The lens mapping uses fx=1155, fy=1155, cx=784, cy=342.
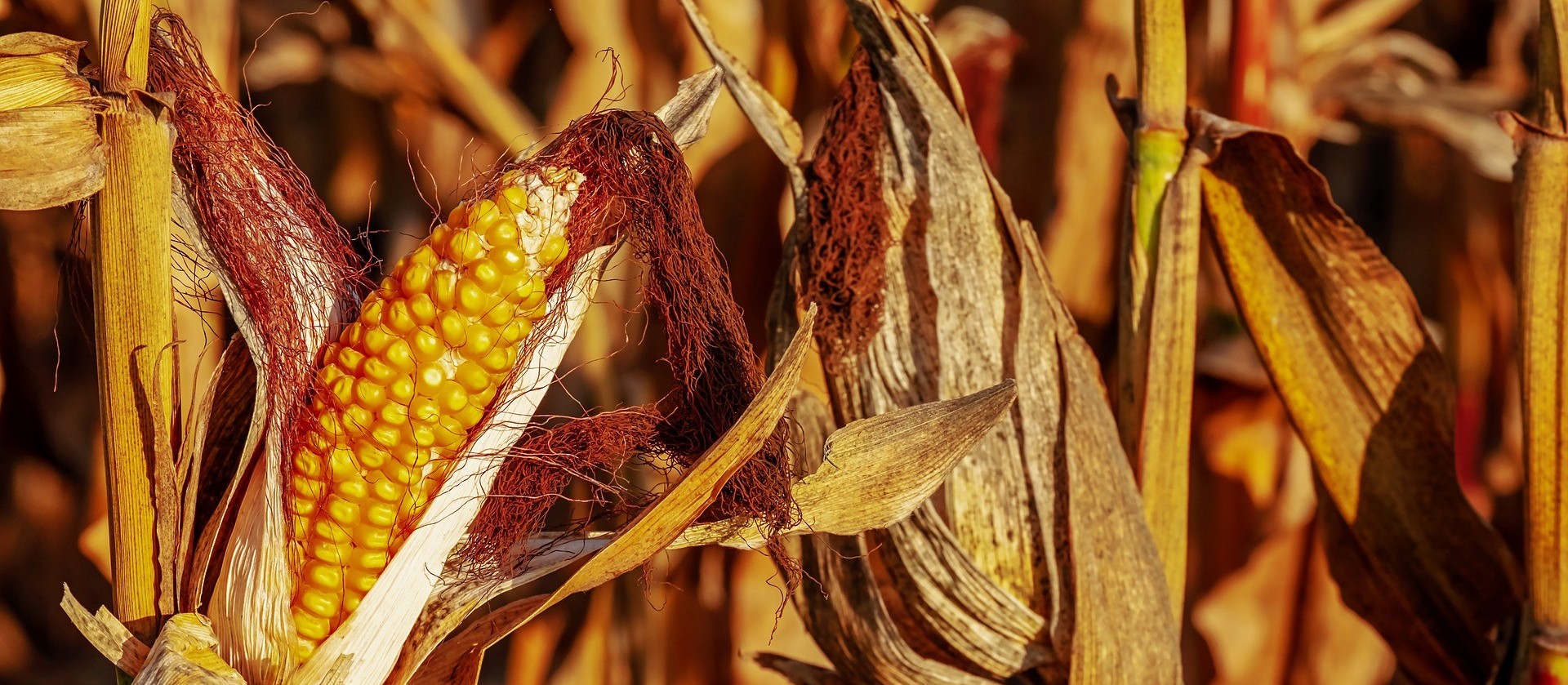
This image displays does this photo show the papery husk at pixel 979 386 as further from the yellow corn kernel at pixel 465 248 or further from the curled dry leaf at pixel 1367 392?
the yellow corn kernel at pixel 465 248

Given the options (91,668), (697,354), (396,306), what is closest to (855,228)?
(697,354)

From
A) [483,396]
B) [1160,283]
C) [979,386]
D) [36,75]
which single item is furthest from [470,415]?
[1160,283]

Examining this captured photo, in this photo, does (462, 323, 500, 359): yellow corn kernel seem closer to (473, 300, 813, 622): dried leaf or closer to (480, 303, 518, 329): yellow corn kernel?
(480, 303, 518, 329): yellow corn kernel

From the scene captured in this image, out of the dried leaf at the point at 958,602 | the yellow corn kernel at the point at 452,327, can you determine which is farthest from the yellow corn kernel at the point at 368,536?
the dried leaf at the point at 958,602

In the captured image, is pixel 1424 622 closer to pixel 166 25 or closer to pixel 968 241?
pixel 968 241

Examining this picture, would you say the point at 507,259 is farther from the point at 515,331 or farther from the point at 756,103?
the point at 756,103
